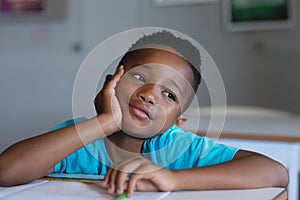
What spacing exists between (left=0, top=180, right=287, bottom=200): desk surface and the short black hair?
219 millimetres

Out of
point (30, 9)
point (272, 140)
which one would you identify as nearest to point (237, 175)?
point (272, 140)

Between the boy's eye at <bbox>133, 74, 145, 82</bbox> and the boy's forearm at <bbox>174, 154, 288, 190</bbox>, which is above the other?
the boy's eye at <bbox>133, 74, 145, 82</bbox>

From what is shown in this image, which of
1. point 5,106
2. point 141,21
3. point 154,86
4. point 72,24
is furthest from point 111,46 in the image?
point 5,106

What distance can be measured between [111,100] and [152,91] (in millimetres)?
72

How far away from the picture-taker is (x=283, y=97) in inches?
123

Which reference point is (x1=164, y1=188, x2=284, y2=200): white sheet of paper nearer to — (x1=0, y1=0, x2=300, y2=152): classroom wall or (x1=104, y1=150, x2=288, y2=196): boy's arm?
(x1=104, y1=150, x2=288, y2=196): boy's arm

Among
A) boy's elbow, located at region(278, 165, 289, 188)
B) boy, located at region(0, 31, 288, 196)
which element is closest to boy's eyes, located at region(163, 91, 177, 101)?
boy, located at region(0, 31, 288, 196)

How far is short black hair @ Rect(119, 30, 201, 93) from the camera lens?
→ 3.15 feet

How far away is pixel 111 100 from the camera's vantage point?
0.88 metres

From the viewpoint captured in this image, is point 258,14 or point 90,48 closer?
point 258,14

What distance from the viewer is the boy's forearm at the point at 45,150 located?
0.88m

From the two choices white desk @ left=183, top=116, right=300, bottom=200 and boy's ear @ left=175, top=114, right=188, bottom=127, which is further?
white desk @ left=183, top=116, right=300, bottom=200

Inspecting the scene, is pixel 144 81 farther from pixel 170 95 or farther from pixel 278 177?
pixel 278 177

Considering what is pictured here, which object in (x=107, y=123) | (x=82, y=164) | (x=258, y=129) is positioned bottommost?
(x=258, y=129)
